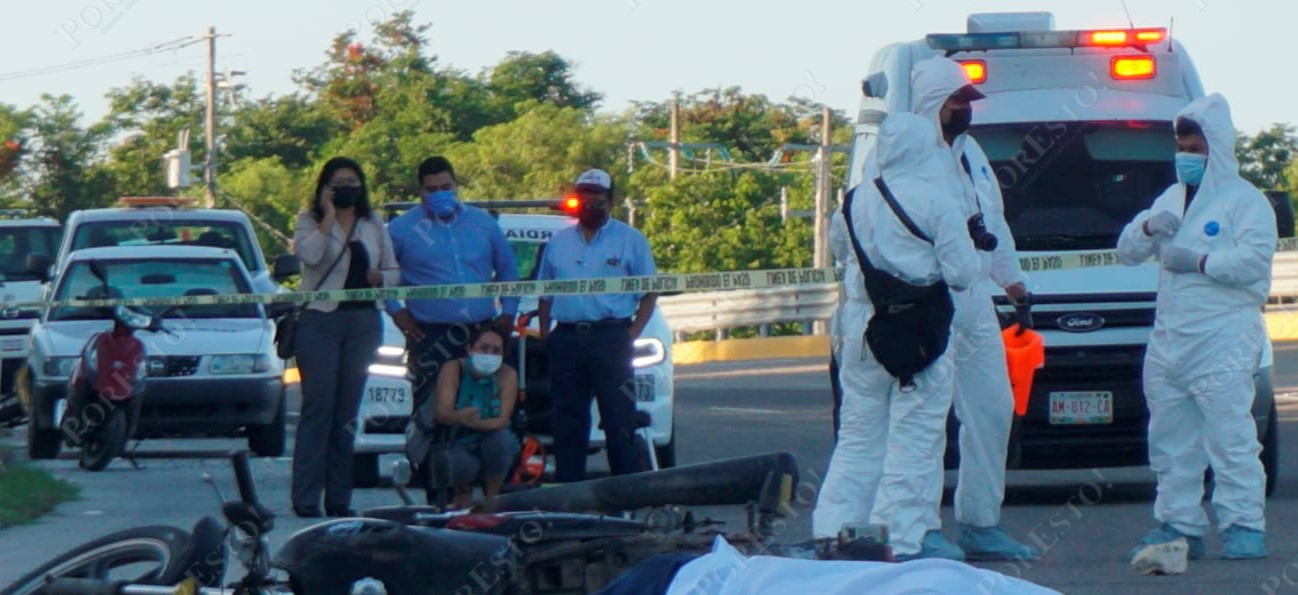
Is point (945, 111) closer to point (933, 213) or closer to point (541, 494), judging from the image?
point (933, 213)

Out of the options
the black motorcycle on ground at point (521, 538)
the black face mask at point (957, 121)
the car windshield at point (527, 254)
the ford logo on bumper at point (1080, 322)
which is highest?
the black face mask at point (957, 121)

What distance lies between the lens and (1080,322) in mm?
10492

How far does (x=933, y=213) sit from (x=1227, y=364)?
1410 millimetres

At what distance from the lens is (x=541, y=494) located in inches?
215

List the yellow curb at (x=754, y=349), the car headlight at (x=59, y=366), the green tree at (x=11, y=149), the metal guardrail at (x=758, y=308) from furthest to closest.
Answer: the green tree at (x=11, y=149) → the metal guardrail at (x=758, y=308) → the yellow curb at (x=754, y=349) → the car headlight at (x=59, y=366)

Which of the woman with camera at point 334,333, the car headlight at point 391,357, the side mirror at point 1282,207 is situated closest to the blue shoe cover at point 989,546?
the side mirror at point 1282,207

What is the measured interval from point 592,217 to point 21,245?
42.4 ft

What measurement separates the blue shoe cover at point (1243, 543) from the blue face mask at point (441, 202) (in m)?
4.16

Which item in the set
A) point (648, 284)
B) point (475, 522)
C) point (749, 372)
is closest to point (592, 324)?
point (648, 284)

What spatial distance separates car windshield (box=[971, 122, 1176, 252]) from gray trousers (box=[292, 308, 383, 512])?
131 inches

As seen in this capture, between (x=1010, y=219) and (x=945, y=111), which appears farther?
(x=1010, y=219)

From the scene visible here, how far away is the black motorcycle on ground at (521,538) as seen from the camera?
16.2 feet

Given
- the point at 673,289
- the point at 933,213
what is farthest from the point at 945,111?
the point at 673,289

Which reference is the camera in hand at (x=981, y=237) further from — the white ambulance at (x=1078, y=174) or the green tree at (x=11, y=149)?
the green tree at (x=11, y=149)
